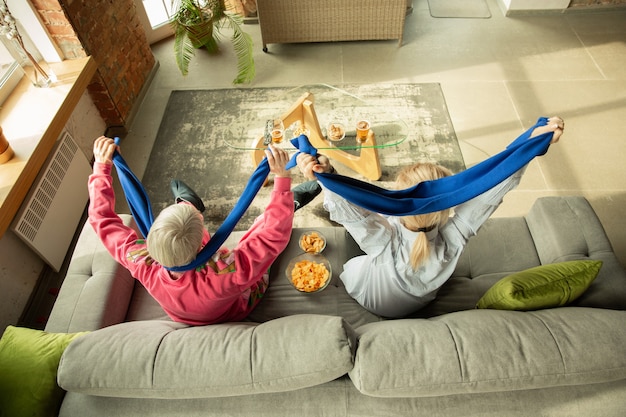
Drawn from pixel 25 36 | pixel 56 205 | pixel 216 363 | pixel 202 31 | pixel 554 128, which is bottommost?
pixel 56 205

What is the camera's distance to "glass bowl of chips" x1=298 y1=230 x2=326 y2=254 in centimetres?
193

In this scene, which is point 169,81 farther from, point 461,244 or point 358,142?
point 461,244

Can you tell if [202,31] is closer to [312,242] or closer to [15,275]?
[15,275]

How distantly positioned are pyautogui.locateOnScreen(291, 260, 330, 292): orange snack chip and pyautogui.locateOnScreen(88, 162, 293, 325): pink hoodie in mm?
325

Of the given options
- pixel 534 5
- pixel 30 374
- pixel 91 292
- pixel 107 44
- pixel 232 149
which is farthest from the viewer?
pixel 534 5

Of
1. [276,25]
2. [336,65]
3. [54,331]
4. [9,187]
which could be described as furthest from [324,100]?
[54,331]

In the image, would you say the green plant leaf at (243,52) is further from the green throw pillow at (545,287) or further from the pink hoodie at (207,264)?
the green throw pillow at (545,287)

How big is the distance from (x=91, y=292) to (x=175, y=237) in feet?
2.54

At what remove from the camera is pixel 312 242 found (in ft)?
6.41

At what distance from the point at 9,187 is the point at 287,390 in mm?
1830

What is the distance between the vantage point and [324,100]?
3.31 m

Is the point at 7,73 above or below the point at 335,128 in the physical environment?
above

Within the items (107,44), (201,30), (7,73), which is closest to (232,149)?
Answer: (107,44)

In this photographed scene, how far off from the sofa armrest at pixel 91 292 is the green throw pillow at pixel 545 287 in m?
1.58
